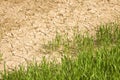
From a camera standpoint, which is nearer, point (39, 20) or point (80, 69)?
point (80, 69)

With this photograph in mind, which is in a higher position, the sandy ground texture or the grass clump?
the sandy ground texture

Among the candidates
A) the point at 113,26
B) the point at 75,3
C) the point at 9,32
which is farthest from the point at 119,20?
the point at 9,32

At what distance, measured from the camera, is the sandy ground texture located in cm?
398

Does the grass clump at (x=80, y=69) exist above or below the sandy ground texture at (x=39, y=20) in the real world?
below

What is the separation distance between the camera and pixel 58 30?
434cm

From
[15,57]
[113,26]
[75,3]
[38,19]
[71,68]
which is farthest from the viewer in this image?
[75,3]

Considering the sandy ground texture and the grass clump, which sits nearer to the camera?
the grass clump

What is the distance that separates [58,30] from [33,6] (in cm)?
69

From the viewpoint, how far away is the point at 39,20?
15.0 feet

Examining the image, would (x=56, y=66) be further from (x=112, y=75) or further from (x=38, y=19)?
(x=38, y=19)

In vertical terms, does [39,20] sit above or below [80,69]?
above

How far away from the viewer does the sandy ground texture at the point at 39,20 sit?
13.1 ft

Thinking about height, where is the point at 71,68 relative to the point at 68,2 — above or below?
below

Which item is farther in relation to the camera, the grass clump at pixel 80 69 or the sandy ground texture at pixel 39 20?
the sandy ground texture at pixel 39 20
